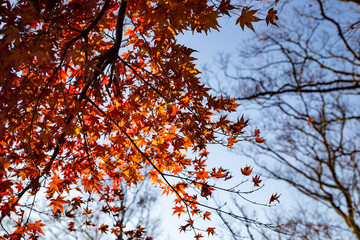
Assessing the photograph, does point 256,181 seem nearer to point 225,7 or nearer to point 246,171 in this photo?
point 246,171

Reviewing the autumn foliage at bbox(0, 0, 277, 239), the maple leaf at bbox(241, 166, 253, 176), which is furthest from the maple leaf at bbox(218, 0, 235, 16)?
the maple leaf at bbox(241, 166, 253, 176)

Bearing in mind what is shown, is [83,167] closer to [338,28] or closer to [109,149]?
[109,149]

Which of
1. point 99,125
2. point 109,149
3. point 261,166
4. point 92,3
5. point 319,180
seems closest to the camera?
point 92,3

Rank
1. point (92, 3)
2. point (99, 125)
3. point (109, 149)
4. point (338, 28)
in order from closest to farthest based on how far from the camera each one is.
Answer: point (92, 3) < point (99, 125) < point (109, 149) < point (338, 28)

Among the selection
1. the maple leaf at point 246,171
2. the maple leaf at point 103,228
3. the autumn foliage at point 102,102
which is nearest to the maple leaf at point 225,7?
the autumn foliage at point 102,102

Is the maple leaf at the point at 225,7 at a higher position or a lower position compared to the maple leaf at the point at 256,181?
higher

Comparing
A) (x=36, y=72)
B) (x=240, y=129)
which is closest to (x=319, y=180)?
(x=240, y=129)

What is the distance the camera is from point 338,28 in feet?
25.7

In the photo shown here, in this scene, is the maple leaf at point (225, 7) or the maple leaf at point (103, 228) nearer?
the maple leaf at point (225, 7)

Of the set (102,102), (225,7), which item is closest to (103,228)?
(102,102)

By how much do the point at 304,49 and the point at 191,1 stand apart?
9.11 m

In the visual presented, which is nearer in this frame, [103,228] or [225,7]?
[225,7]

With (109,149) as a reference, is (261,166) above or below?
above

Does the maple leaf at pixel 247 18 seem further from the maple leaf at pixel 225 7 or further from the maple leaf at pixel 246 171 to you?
the maple leaf at pixel 246 171
